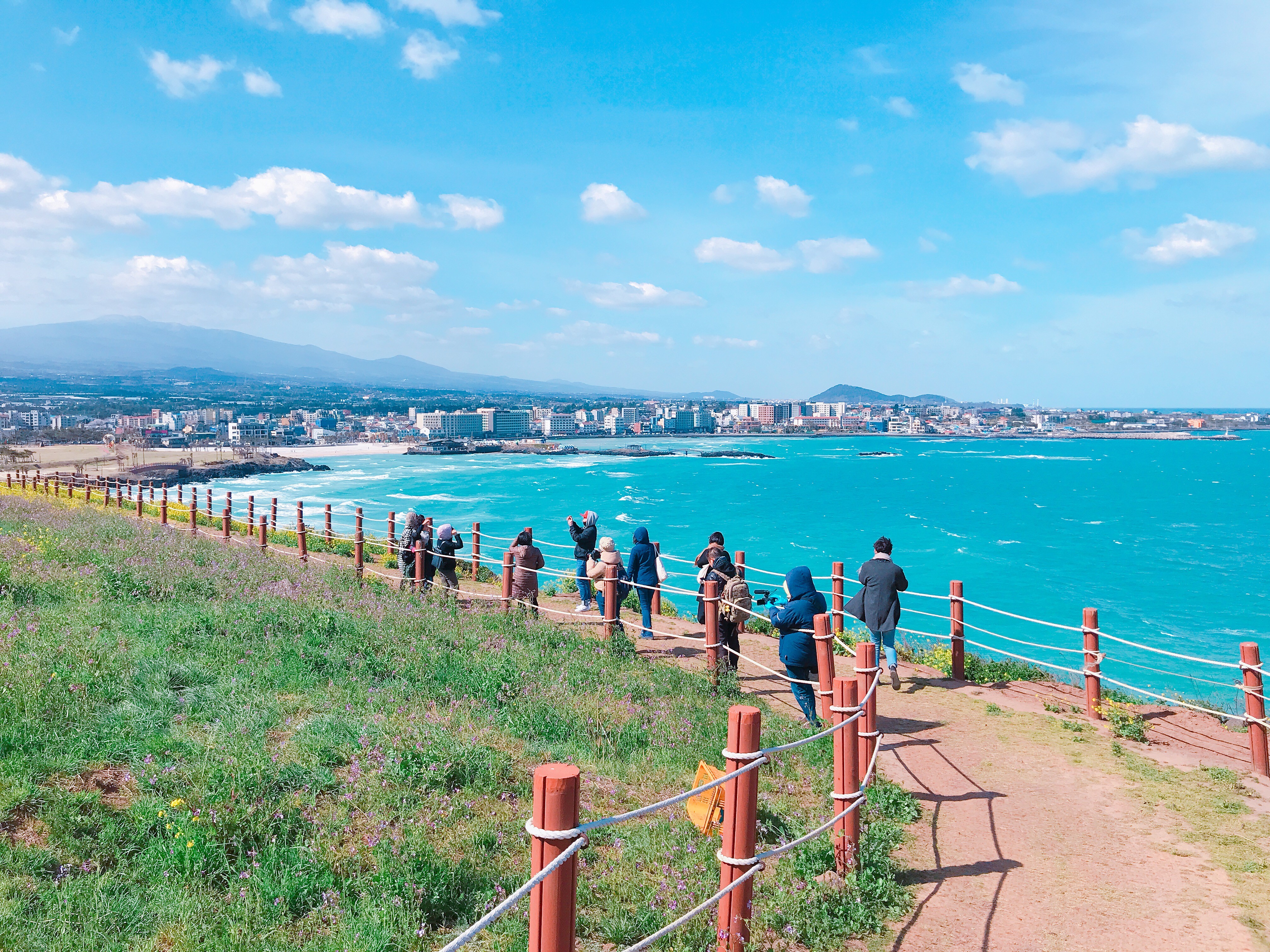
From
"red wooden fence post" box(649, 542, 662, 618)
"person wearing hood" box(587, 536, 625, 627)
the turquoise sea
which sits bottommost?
the turquoise sea

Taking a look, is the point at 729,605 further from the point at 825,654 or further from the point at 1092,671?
the point at 1092,671

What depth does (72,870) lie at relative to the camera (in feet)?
13.3

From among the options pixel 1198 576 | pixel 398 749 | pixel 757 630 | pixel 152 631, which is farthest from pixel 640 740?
pixel 1198 576

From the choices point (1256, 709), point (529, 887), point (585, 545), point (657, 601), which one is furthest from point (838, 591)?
point (529, 887)

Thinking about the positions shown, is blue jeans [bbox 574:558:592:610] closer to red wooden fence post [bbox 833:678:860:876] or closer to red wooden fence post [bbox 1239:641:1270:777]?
red wooden fence post [bbox 833:678:860:876]

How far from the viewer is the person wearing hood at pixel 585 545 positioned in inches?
479

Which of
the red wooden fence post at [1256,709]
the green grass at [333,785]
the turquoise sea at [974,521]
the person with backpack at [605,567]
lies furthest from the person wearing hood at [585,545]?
the red wooden fence post at [1256,709]

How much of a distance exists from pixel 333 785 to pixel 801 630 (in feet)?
14.2

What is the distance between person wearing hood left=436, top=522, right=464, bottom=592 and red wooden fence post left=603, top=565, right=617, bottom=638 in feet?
9.84

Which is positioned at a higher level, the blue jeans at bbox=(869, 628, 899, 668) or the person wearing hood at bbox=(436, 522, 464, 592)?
the person wearing hood at bbox=(436, 522, 464, 592)

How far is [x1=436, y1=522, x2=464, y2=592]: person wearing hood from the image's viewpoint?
487 inches

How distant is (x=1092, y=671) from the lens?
27.6 ft

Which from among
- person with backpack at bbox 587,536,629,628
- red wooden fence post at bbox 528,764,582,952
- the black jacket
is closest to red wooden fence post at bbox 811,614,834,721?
red wooden fence post at bbox 528,764,582,952

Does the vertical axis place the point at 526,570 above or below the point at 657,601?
above
